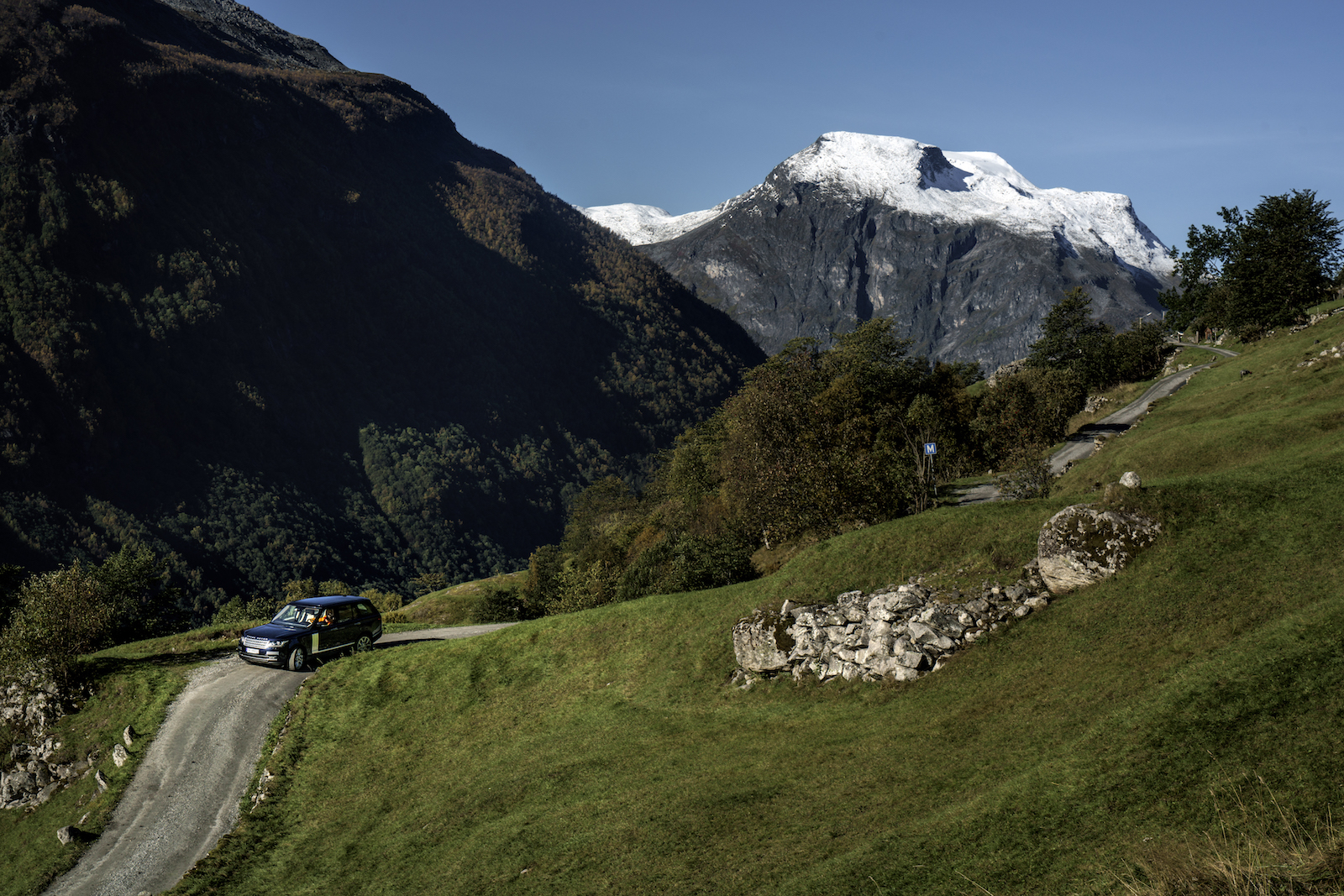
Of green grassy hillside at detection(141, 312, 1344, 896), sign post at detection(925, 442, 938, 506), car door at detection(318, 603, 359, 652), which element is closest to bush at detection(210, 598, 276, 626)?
car door at detection(318, 603, 359, 652)

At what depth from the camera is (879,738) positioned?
1808 centimetres

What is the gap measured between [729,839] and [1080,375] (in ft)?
282

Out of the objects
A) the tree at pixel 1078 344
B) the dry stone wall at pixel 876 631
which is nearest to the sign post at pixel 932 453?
the dry stone wall at pixel 876 631

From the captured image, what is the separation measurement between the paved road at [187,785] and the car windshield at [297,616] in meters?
2.04

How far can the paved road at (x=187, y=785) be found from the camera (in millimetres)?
21109

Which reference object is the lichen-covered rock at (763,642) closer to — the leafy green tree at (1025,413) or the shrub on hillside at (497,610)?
the shrub on hillside at (497,610)

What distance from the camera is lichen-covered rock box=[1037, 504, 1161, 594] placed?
68.2 feet

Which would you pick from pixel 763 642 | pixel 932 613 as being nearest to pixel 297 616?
pixel 763 642

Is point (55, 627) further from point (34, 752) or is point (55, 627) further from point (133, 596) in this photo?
point (133, 596)

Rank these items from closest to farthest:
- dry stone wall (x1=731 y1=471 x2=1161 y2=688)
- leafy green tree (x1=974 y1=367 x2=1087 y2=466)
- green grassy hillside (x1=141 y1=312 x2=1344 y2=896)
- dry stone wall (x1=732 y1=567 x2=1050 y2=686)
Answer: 1. green grassy hillside (x1=141 y1=312 x2=1344 y2=896)
2. dry stone wall (x1=731 y1=471 x2=1161 y2=688)
3. dry stone wall (x1=732 y1=567 x2=1050 y2=686)
4. leafy green tree (x1=974 y1=367 x2=1087 y2=466)

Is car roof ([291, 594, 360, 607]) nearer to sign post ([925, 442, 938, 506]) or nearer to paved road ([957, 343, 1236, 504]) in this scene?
sign post ([925, 442, 938, 506])

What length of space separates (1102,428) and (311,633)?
6655 centimetres

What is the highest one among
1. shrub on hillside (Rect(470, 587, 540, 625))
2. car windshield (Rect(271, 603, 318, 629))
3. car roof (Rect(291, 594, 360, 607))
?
car roof (Rect(291, 594, 360, 607))

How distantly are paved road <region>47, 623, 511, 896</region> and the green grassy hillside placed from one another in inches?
51.9
